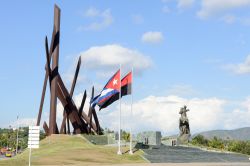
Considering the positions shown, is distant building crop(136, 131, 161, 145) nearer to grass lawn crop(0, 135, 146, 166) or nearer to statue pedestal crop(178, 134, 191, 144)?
statue pedestal crop(178, 134, 191, 144)

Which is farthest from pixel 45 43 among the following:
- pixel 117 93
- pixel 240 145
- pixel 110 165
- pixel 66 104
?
pixel 240 145

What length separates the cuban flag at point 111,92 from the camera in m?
45.3

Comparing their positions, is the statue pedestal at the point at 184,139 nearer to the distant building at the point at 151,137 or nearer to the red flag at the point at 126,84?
the distant building at the point at 151,137

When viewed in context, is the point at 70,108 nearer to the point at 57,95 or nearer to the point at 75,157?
the point at 57,95

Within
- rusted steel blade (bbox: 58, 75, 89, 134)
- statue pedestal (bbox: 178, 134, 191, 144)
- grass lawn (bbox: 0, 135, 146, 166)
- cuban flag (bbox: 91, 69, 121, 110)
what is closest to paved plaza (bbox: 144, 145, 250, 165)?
grass lawn (bbox: 0, 135, 146, 166)

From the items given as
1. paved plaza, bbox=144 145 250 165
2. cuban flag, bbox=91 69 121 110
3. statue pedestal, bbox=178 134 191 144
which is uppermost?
cuban flag, bbox=91 69 121 110

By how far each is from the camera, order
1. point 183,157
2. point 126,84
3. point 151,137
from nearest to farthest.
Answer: point 183,157 → point 126,84 → point 151,137

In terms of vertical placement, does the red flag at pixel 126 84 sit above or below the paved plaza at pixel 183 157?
above

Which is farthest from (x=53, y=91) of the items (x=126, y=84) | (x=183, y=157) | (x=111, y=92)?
(x=183, y=157)

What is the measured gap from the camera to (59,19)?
62.8m

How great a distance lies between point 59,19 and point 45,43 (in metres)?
5.63

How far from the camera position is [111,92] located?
1801 inches

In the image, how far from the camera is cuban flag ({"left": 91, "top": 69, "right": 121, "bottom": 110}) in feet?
149

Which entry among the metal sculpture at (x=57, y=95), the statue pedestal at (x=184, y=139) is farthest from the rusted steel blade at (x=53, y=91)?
the statue pedestal at (x=184, y=139)
